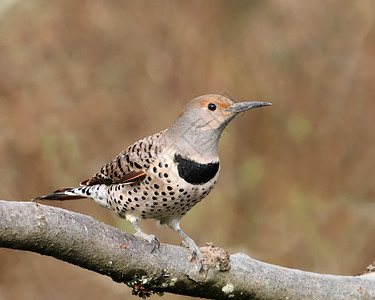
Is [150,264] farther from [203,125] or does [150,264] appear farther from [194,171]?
[203,125]

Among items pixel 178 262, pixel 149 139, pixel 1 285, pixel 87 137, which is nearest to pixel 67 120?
pixel 87 137

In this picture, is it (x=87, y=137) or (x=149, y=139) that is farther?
(x=87, y=137)

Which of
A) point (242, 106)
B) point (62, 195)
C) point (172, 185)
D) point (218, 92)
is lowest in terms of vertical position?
point (172, 185)

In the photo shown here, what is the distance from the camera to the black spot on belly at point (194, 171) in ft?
8.77

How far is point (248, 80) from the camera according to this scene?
17.3 feet

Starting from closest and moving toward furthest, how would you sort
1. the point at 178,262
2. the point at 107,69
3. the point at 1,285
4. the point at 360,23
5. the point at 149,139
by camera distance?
1. the point at 178,262
2. the point at 149,139
3. the point at 1,285
4. the point at 107,69
5. the point at 360,23

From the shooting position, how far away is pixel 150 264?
223cm

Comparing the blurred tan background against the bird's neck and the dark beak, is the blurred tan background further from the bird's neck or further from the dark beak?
the dark beak

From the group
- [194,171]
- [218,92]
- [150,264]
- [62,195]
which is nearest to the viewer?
[150,264]

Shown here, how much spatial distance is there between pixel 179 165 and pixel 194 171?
7 centimetres

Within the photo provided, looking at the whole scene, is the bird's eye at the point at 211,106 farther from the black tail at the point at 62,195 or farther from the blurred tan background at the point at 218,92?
the blurred tan background at the point at 218,92

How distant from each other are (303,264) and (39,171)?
1.97m

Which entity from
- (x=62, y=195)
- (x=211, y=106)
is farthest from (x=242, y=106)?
(x=62, y=195)

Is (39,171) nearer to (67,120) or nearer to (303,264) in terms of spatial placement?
(67,120)
